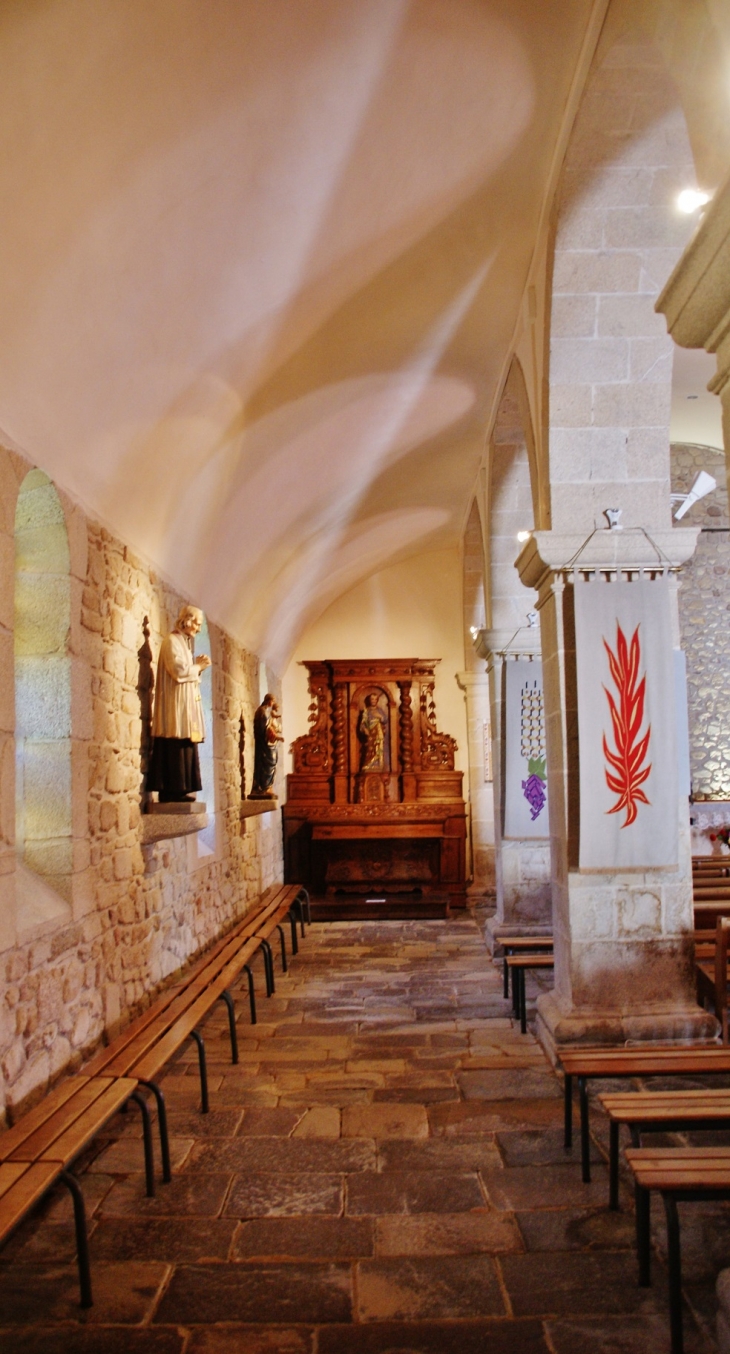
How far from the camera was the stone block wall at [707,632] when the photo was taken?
37.6 ft

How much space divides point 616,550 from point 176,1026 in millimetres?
3012

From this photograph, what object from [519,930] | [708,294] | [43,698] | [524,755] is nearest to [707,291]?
[708,294]

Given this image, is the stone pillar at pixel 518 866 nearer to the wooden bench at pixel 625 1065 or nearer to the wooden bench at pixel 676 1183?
the wooden bench at pixel 625 1065

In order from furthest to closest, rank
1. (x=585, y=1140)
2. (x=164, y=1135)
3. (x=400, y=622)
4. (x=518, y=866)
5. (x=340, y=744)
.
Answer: (x=400, y=622) → (x=340, y=744) → (x=518, y=866) → (x=164, y=1135) → (x=585, y=1140)

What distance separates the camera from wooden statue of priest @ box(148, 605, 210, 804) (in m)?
5.23

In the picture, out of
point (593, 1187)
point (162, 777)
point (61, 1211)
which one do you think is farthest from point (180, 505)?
point (593, 1187)

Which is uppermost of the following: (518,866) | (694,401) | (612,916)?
(694,401)

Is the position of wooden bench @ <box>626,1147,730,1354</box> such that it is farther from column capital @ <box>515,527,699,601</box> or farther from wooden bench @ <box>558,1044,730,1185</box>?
column capital @ <box>515,527,699,601</box>

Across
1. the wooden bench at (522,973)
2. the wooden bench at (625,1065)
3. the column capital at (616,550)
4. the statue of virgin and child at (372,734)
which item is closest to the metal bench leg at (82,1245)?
the wooden bench at (625,1065)

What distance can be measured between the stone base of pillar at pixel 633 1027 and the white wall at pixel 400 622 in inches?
318

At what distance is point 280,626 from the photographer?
10430 millimetres

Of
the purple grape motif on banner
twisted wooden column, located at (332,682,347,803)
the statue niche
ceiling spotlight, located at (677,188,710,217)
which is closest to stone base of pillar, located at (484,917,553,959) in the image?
the purple grape motif on banner

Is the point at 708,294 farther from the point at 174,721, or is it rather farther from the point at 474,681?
the point at 474,681

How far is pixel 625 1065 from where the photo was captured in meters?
3.42
